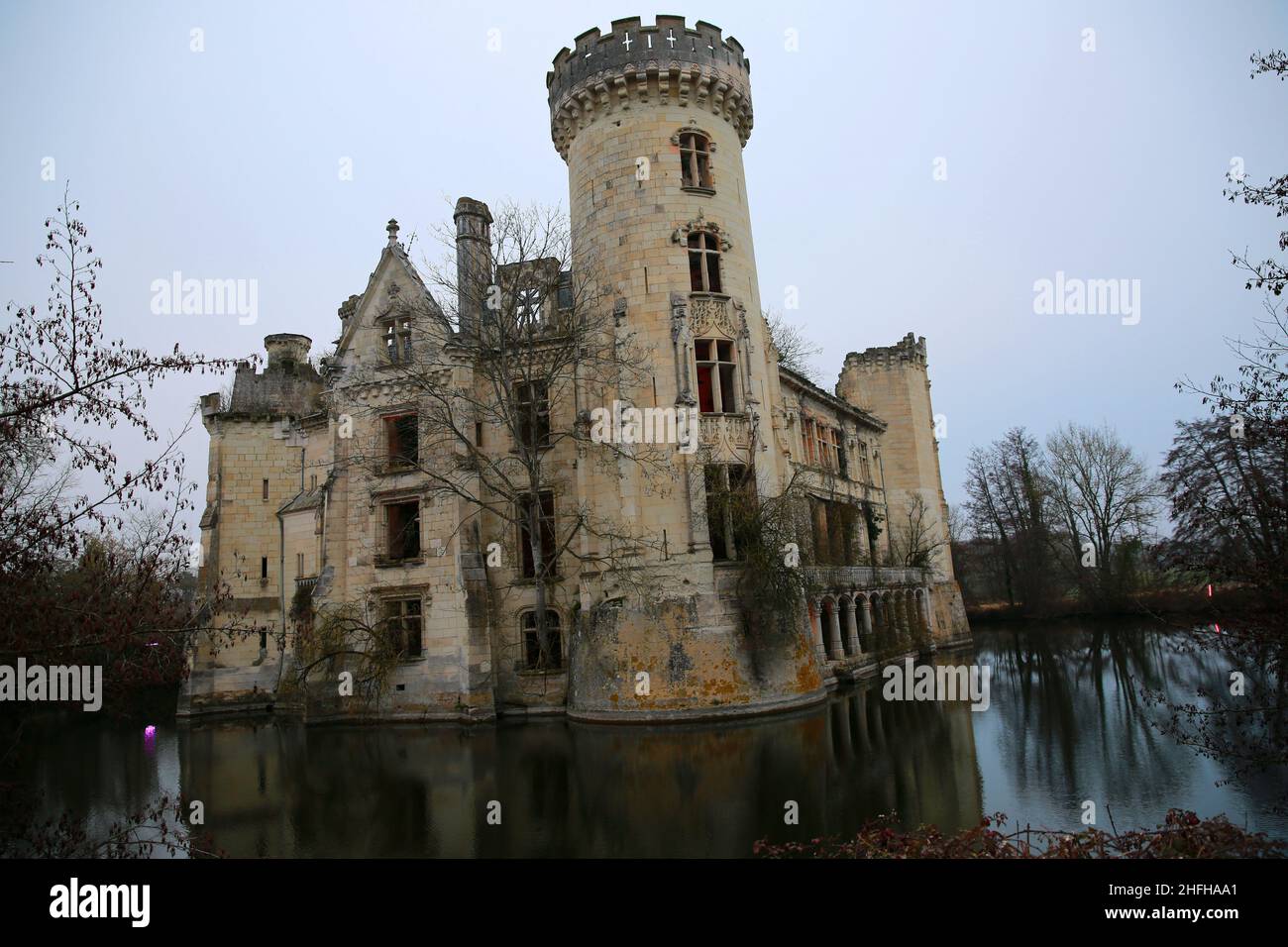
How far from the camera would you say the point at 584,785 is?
1416cm

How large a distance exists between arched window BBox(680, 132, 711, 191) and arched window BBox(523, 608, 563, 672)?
13851 mm

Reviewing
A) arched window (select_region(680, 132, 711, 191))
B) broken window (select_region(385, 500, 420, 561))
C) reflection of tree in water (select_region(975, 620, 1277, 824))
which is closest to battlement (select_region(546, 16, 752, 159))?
arched window (select_region(680, 132, 711, 191))

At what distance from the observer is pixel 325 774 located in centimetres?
1645

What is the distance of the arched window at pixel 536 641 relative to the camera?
A: 23578 mm

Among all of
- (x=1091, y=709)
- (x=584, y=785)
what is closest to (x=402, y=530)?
(x=584, y=785)

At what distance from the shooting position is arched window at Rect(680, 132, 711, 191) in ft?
77.7

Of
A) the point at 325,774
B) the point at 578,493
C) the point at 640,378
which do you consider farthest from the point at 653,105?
the point at 325,774

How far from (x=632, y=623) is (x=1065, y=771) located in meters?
10.4

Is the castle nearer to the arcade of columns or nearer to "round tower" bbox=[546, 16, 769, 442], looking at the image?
"round tower" bbox=[546, 16, 769, 442]

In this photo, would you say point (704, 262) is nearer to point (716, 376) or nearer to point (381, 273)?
point (716, 376)

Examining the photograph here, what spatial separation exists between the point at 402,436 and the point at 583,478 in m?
6.91
